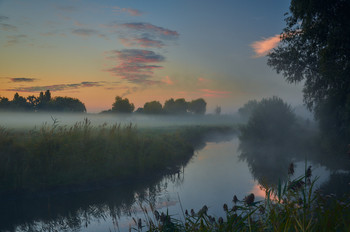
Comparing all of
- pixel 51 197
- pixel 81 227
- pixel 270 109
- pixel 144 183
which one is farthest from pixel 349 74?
pixel 270 109

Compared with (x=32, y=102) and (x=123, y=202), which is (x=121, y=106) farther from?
(x=123, y=202)

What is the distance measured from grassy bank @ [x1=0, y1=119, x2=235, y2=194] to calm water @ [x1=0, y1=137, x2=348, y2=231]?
38.2 inches

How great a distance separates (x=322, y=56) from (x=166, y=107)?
124543mm

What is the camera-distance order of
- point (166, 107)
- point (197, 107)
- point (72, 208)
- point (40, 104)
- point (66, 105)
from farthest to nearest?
point (197, 107) → point (166, 107) → point (66, 105) → point (40, 104) → point (72, 208)

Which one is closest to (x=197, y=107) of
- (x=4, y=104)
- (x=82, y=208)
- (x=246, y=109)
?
(x=246, y=109)

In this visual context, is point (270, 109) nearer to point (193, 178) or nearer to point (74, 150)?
point (193, 178)

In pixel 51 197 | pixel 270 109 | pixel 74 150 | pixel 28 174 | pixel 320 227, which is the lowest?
pixel 51 197

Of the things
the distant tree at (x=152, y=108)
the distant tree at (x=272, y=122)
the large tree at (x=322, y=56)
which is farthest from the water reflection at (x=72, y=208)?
the distant tree at (x=152, y=108)

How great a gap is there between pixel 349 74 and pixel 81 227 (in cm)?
1631

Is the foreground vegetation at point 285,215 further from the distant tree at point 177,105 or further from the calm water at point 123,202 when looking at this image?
the distant tree at point 177,105

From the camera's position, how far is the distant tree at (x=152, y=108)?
106m

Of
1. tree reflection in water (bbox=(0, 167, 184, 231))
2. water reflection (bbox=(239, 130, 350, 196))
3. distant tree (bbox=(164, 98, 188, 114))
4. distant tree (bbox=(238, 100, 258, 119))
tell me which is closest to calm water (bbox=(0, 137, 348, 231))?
tree reflection in water (bbox=(0, 167, 184, 231))

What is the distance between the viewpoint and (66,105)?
71125mm

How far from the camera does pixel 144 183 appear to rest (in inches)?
565
